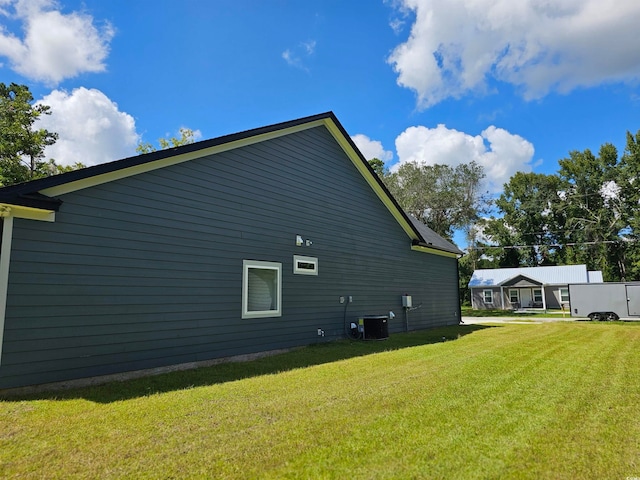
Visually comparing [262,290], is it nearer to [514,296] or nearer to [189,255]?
[189,255]

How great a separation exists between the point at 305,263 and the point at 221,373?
3.80m

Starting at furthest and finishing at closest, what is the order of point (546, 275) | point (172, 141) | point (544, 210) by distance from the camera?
point (544, 210)
point (546, 275)
point (172, 141)

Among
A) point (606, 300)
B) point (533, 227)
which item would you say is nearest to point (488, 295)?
point (533, 227)

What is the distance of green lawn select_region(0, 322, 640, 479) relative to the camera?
2799mm

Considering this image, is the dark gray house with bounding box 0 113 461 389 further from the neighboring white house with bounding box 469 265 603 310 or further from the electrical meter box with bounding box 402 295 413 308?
the neighboring white house with bounding box 469 265 603 310

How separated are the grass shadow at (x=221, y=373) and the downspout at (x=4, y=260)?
42.8 inches

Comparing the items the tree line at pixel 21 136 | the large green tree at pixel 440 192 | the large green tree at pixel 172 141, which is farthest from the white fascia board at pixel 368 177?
the large green tree at pixel 440 192

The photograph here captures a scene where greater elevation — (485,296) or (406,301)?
(406,301)

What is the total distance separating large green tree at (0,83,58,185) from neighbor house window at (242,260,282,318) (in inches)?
720

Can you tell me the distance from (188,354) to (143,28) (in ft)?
28.9

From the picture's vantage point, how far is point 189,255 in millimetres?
6961

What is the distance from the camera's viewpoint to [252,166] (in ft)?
27.8

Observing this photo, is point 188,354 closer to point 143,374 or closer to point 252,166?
point 143,374

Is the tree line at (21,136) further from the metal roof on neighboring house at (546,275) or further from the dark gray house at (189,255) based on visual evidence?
the metal roof on neighboring house at (546,275)
